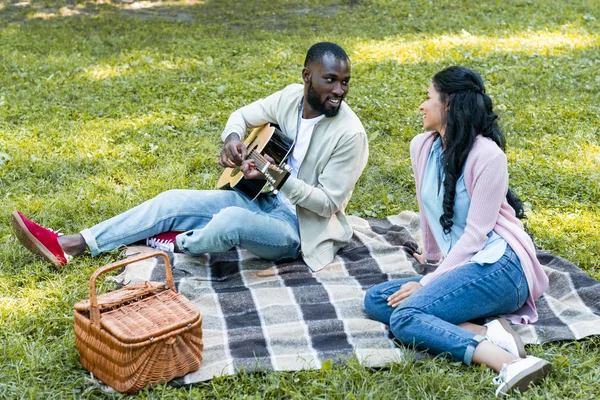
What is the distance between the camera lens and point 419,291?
3799 millimetres

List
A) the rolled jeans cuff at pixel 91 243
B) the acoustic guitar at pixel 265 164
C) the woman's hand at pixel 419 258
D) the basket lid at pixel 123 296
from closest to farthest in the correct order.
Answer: the basket lid at pixel 123 296, the acoustic guitar at pixel 265 164, the woman's hand at pixel 419 258, the rolled jeans cuff at pixel 91 243

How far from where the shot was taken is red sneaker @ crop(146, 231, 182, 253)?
4.82 m

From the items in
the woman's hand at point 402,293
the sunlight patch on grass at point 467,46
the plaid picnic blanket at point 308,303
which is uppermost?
the sunlight patch on grass at point 467,46

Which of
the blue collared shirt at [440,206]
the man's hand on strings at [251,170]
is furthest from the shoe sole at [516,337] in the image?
the man's hand on strings at [251,170]

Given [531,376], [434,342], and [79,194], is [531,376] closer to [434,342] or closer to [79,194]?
[434,342]

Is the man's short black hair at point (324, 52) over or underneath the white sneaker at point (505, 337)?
over

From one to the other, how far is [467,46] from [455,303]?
261 inches

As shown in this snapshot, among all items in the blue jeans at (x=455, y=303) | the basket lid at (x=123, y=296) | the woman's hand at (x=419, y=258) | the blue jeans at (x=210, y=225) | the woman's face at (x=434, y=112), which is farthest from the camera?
the woman's hand at (x=419, y=258)

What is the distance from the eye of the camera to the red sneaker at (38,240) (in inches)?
178

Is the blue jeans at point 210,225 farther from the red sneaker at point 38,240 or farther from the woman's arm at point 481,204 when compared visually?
the woman's arm at point 481,204

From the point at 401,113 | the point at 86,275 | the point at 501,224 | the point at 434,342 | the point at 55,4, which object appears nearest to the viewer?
the point at 434,342

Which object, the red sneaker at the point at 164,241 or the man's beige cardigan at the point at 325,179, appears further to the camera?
the red sneaker at the point at 164,241

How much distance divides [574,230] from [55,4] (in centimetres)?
984

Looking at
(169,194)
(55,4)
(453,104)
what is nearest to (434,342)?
(453,104)
